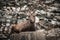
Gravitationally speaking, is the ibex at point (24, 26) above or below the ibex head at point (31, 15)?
below

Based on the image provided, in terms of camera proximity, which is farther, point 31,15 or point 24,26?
point 31,15

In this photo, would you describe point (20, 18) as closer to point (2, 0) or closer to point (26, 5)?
point (26, 5)

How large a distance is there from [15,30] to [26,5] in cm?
53

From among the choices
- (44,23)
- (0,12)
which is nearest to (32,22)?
(44,23)

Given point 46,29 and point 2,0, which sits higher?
point 2,0

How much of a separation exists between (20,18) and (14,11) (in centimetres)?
19

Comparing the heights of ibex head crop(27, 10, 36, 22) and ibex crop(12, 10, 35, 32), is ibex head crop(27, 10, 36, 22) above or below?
above

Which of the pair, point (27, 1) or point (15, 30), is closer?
point (15, 30)

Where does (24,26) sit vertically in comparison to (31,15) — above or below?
below

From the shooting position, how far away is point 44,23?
2.54m

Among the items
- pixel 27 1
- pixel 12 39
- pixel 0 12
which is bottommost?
→ pixel 12 39

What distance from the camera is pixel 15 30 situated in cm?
253

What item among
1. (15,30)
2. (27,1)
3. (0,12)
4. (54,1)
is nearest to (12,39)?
(15,30)

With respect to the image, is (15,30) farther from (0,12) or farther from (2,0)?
(2,0)
